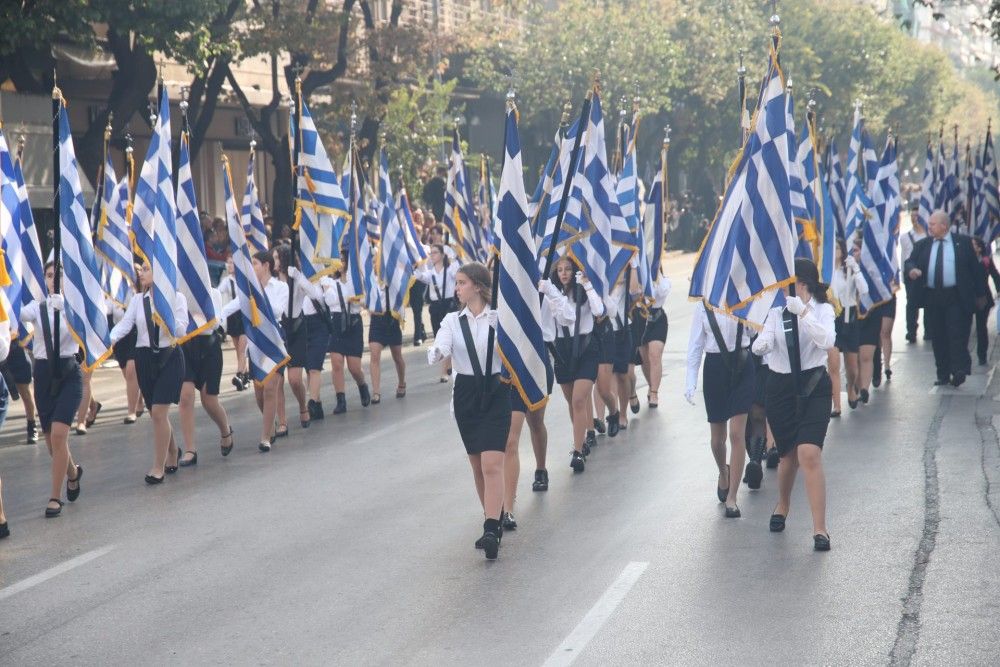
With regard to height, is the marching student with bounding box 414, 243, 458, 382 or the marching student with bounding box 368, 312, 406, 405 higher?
the marching student with bounding box 414, 243, 458, 382

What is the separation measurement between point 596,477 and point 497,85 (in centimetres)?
3342

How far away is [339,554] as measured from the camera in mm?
9008

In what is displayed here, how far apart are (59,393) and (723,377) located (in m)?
5.00

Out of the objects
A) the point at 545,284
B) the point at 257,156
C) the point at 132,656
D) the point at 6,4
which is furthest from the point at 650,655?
the point at 257,156

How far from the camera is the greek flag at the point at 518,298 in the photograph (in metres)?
9.29

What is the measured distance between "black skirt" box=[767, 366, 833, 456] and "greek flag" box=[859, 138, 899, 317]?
20.3ft

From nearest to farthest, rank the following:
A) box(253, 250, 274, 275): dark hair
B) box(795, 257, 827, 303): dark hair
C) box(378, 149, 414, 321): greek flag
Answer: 1. box(795, 257, 827, 303): dark hair
2. box(253, 250, 274, 275): dark hair
3. box(378, 149, 414, 321): greek flag

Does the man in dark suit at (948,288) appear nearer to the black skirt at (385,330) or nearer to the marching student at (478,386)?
the black skirt at (385,330)

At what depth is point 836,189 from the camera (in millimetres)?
18625

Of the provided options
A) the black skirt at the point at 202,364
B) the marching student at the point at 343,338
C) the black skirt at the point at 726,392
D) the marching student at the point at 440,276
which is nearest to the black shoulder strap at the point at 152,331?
the black skirt at the point at 202,364

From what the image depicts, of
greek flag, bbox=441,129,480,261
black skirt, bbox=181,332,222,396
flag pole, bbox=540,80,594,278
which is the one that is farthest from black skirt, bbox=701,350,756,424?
greek flag, bbox=441,129,480,261

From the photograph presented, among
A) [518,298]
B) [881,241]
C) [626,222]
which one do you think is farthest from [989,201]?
[518,298]

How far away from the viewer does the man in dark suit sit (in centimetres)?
1625

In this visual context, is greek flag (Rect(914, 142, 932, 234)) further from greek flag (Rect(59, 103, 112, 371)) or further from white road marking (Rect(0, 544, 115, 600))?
white road marking (Rect(0, 544, 115, 600))
